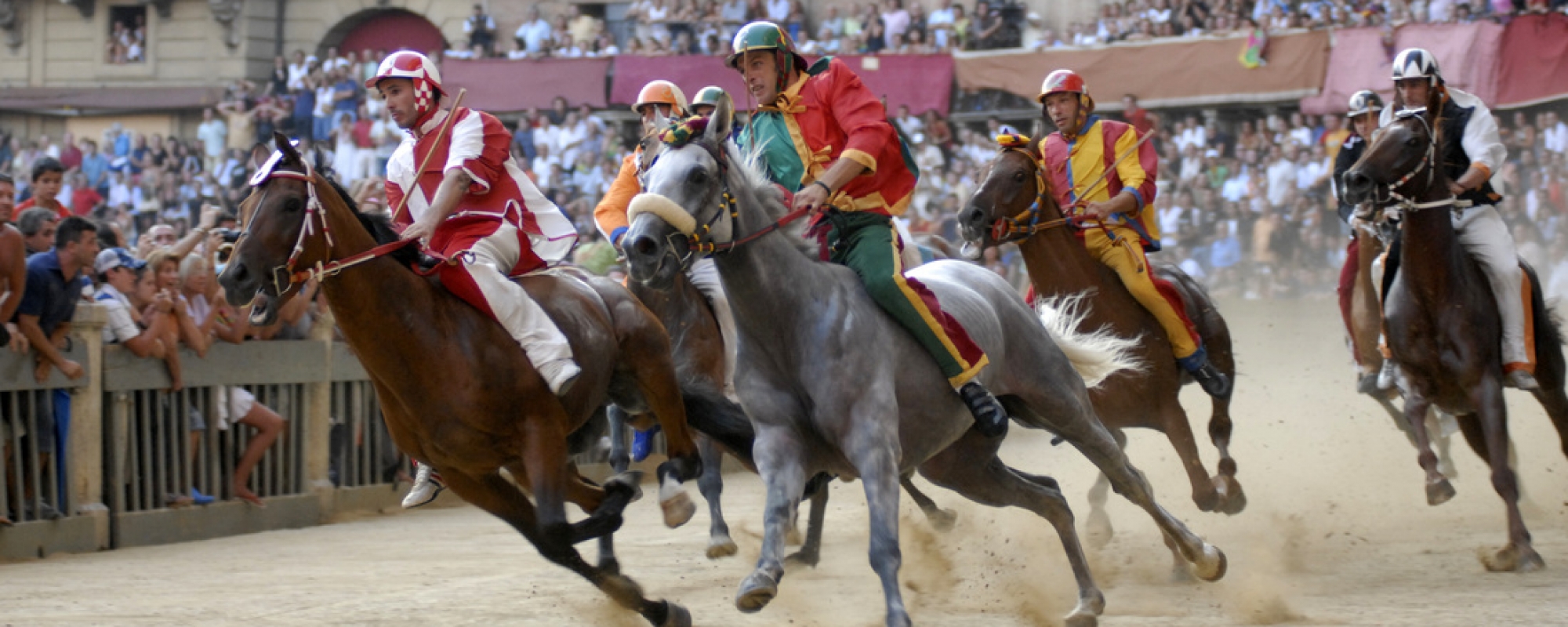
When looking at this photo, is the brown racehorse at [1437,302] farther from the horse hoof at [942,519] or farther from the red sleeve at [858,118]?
the red sleeve at [858,118]

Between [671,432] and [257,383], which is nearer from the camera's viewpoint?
[671,432]

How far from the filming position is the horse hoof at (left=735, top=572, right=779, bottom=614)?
542cm

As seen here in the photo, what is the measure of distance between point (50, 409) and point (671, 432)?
4.08 meters

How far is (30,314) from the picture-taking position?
9180 mm

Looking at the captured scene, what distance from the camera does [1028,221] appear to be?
8.57 m

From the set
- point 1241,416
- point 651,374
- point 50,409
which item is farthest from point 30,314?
point 1241,416

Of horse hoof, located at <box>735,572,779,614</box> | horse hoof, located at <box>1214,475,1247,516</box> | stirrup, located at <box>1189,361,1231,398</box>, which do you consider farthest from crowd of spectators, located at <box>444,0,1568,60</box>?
horse hoof, located at <box>735,572,779,614</box>

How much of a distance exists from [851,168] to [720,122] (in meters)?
0.65

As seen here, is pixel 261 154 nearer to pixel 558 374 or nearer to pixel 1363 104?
pixel 558 374

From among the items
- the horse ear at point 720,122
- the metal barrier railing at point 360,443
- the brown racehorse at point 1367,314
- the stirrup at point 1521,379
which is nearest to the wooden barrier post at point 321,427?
the metal barrier railing at point 360,443

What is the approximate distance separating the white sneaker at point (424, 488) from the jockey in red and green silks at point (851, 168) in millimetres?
2147

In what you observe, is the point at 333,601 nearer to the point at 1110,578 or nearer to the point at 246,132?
the point at 1110,578

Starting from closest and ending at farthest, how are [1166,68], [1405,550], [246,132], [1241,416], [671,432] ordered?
1. [671,432]
2. [1405,550]
3. [1241,416]
4. [1166,68]
5. [246,132]

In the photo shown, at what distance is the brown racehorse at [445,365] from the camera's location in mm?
6285
